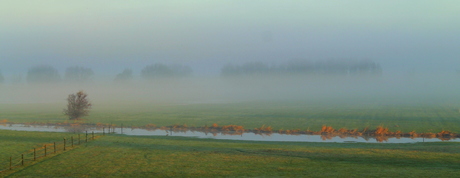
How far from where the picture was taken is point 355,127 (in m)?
67.9

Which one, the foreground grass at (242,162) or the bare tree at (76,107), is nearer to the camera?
the foreground grass at (242,162)

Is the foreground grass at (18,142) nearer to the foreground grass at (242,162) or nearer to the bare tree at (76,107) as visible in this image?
the foreground grass at (242,162)

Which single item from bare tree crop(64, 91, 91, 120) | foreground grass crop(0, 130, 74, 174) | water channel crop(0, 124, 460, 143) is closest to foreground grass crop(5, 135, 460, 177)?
foreground grass crop(0, 130, 74, 174)

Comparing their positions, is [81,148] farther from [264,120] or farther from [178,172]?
[264,120]

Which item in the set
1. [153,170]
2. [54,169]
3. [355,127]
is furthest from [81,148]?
[355,127]

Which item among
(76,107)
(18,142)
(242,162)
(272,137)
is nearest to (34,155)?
(18,142)

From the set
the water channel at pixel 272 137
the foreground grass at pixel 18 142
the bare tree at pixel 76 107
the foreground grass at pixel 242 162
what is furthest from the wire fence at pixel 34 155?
the bare tree at pixel 76 107

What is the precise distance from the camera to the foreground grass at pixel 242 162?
26.9 meters

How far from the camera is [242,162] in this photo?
31.3 meters

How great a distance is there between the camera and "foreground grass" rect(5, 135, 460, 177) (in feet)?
88.2

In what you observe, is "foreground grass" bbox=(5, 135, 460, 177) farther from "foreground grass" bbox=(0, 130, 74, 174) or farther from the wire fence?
"foreground grass" bbox=(0, 130, 74, 174)

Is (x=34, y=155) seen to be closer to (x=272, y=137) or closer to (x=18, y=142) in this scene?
(x=18, y=142)

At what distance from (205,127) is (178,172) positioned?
148 feet

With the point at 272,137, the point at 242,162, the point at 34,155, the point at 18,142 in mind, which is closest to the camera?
the point at 242,162
